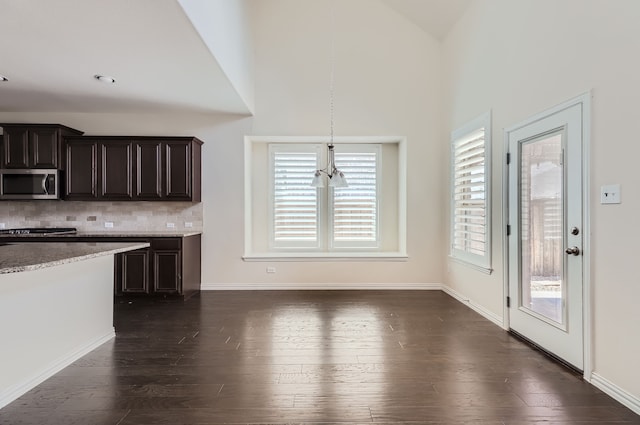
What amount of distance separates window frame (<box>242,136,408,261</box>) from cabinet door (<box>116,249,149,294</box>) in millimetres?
1364

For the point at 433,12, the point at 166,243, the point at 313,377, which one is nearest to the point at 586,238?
the point at 313,377

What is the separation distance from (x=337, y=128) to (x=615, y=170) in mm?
3566

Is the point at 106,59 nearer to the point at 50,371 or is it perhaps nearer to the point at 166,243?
the point at 166,243

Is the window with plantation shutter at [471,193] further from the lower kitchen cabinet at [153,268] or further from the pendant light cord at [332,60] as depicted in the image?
the lower kitchen cabinet at [153,268]

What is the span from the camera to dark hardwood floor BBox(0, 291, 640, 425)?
6.78ft

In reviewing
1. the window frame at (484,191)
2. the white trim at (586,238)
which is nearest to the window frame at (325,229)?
the window frame at (484,191)

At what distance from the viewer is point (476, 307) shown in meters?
4.14

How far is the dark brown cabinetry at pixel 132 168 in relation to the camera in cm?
482

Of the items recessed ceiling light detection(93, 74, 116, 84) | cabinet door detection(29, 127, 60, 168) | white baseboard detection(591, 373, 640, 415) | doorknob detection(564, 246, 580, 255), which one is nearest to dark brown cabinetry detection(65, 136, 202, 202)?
cabinet door detection(29, 127, 60, 168)

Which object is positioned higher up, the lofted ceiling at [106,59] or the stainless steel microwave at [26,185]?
the lofted ceiling at [106,59]

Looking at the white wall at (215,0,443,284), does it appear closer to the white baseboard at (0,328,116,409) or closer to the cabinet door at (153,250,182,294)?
the cabinet door at (153,250,182,294)

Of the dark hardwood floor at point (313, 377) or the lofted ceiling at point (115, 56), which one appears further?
the lofted ceiling at point (115, 56)

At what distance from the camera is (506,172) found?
11.5ft

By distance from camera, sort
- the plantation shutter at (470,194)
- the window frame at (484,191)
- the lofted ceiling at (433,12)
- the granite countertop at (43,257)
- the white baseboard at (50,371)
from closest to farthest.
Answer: the granite countertop at (43,257)
the white baseboard at (50,371)
the window frame at (484,191)
the plantation shutter at (470,194)
the lofted ceiling at (433,12)
